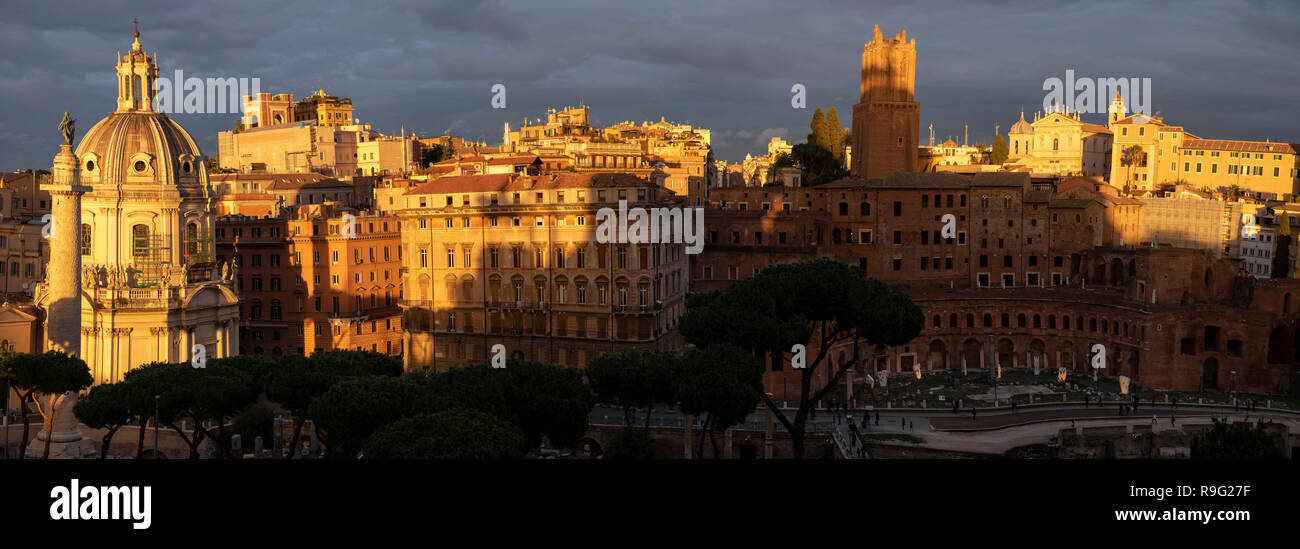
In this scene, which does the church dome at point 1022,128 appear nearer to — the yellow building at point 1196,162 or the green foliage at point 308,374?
the yellow building at point 1196,162

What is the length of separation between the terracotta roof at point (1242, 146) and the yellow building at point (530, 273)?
222 ft

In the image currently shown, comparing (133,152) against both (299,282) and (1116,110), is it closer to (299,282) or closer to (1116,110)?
(299,282)

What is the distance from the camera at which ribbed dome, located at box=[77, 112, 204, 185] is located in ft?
176

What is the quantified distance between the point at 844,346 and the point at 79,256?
139 ft

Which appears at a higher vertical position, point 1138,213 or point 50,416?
point 1138,213

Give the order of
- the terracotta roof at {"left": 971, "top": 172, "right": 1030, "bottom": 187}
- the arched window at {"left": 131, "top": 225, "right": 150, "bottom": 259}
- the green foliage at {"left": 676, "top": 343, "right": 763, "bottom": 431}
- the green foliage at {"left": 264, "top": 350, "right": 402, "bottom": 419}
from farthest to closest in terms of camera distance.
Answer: the terracotta roof at {"left": 971, "top": 172, "right": 1030, "bottom": 187}, the arched window at {"left": 131, "top": 225, "right": 150, "bottom": 259}, the green foliage at {"left": 264, "top": 350, "right": 402, "bottom": 419}, the green foliage at {"left": 676, "top": 343, "right": 763, "bottom": 431}

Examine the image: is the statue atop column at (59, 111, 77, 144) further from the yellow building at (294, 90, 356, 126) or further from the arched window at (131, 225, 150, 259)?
the yellow building at (294, 90, 356, 126)

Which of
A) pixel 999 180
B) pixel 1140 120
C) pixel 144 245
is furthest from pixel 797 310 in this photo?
pixel 1140 120

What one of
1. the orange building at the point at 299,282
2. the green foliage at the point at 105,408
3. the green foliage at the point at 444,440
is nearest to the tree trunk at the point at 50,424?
the green foliage at the point at 105,408

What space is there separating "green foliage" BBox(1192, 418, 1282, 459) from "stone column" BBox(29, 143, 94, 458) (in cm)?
3926

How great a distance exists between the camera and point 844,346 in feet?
233

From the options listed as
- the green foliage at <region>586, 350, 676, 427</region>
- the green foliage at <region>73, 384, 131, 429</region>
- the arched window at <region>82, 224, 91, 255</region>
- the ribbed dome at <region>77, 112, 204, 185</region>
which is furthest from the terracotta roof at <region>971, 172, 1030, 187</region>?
the green foliage at <region>73, 384, 131, 429</region>
